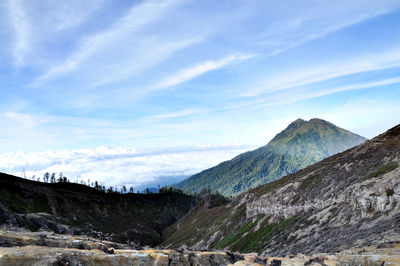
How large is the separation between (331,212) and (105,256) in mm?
77619

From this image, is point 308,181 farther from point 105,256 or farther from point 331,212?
point 105,256

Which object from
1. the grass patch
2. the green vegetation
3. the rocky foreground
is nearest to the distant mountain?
the green vegetation

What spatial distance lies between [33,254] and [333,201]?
89106 mm

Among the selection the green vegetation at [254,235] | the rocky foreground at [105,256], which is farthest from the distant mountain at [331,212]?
the rocky foreground at [105,256]

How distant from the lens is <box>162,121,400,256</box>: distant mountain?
57.8 meters

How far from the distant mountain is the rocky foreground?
33.8 feet

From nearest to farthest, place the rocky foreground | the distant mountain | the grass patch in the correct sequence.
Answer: the rocky foreground
the distant mountain
the grass patch

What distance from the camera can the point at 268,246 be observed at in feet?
297

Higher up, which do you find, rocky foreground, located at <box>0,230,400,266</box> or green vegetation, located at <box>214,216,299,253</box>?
rocky foreground, located at <box>0,230,400,266</box>

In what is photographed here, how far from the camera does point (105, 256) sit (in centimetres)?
2173

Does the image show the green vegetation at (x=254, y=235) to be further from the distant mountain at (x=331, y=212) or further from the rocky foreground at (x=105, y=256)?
the rocky foreground at (x=105, y=256)

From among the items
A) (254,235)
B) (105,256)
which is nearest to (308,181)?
(254,235)

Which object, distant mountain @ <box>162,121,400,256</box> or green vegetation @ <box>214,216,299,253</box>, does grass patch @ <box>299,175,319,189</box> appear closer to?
distant mountain @ <box>162,121,400,256</box>

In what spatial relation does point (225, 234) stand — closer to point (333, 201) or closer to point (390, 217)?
A: point (333, 201)
